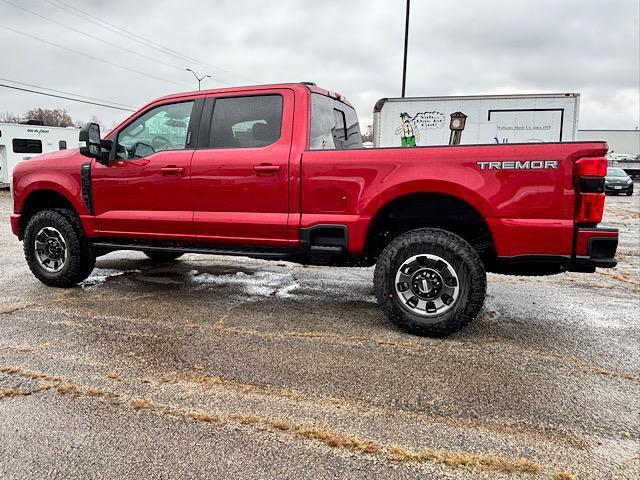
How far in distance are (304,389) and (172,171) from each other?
253 cm

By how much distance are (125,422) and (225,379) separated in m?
0.65

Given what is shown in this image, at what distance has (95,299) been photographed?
15.5 feet

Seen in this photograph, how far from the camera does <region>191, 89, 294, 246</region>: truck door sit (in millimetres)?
4105

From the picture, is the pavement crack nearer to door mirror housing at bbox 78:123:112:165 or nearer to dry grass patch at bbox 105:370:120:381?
dry grass patch at bbox 105:370:120:381

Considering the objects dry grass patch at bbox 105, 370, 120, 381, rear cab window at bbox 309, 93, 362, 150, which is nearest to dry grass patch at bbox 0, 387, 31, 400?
dry grass patch at bbox 105, 370, 120, 381

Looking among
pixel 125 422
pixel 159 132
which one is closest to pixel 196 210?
pixel 159 132

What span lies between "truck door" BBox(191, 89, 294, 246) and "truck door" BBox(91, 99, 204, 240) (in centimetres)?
14

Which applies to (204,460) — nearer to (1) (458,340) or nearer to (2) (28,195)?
(1) (458,340)

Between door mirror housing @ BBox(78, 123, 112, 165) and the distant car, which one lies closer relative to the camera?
door mirror housing @ BBox(78, 123, 112, 165)

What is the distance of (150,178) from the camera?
179 inches

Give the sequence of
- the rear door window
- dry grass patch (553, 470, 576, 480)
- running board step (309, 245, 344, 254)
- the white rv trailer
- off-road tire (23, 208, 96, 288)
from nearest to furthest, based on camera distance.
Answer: dry grass patch (553, 470, 576, 480), running board step (309, 245, 344, 254), the rear door window, off-road tire (23, 208, 96, 288), the white rv trailer

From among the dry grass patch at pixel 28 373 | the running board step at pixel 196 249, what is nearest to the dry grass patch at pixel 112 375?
the dry grass patch at pixel 28 373

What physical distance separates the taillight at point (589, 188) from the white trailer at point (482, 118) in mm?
7174

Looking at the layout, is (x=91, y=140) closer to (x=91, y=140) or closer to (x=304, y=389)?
(x=91, y=140)
